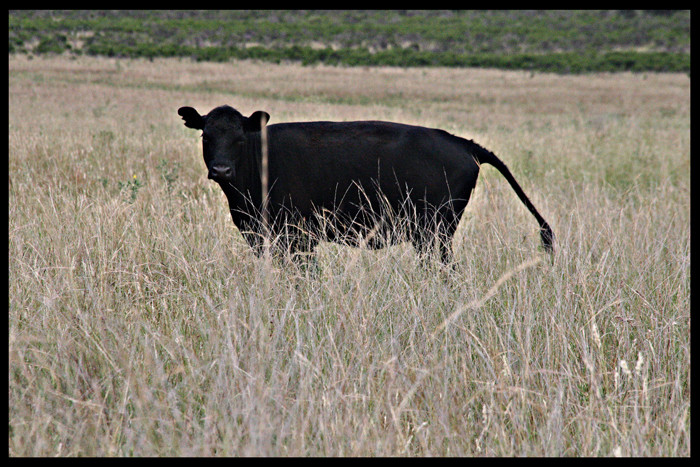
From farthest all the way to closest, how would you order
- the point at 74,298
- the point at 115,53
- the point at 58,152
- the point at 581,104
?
the point at 115,53 → the point at 581,104 → the point at 58,152 → the point at 74,298

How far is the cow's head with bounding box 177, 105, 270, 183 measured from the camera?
4.09 m

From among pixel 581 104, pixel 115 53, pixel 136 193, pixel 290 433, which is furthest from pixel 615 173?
pixel 115 53

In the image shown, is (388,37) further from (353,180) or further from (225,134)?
(225,134)

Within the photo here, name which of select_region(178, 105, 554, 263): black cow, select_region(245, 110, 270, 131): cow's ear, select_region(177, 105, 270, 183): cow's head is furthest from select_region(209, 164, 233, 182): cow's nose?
select_region(245, 110, 270, 131): cow's ear

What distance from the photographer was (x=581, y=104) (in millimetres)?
26328

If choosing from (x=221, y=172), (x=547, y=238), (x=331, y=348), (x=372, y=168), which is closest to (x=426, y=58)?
(x=372, y=168)

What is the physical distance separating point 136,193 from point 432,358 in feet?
11.5

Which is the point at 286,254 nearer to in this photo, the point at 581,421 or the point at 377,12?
the point at 581,421

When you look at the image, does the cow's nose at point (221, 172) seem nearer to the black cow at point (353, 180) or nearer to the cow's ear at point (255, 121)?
the black cow at point (353, 180)

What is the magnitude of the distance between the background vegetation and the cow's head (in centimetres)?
3133

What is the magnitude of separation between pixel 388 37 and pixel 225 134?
65.8 metres

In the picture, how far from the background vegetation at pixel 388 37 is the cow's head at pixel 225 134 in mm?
31332

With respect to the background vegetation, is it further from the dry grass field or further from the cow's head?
the dry grass field

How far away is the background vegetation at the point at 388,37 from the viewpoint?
4638 centimetres
